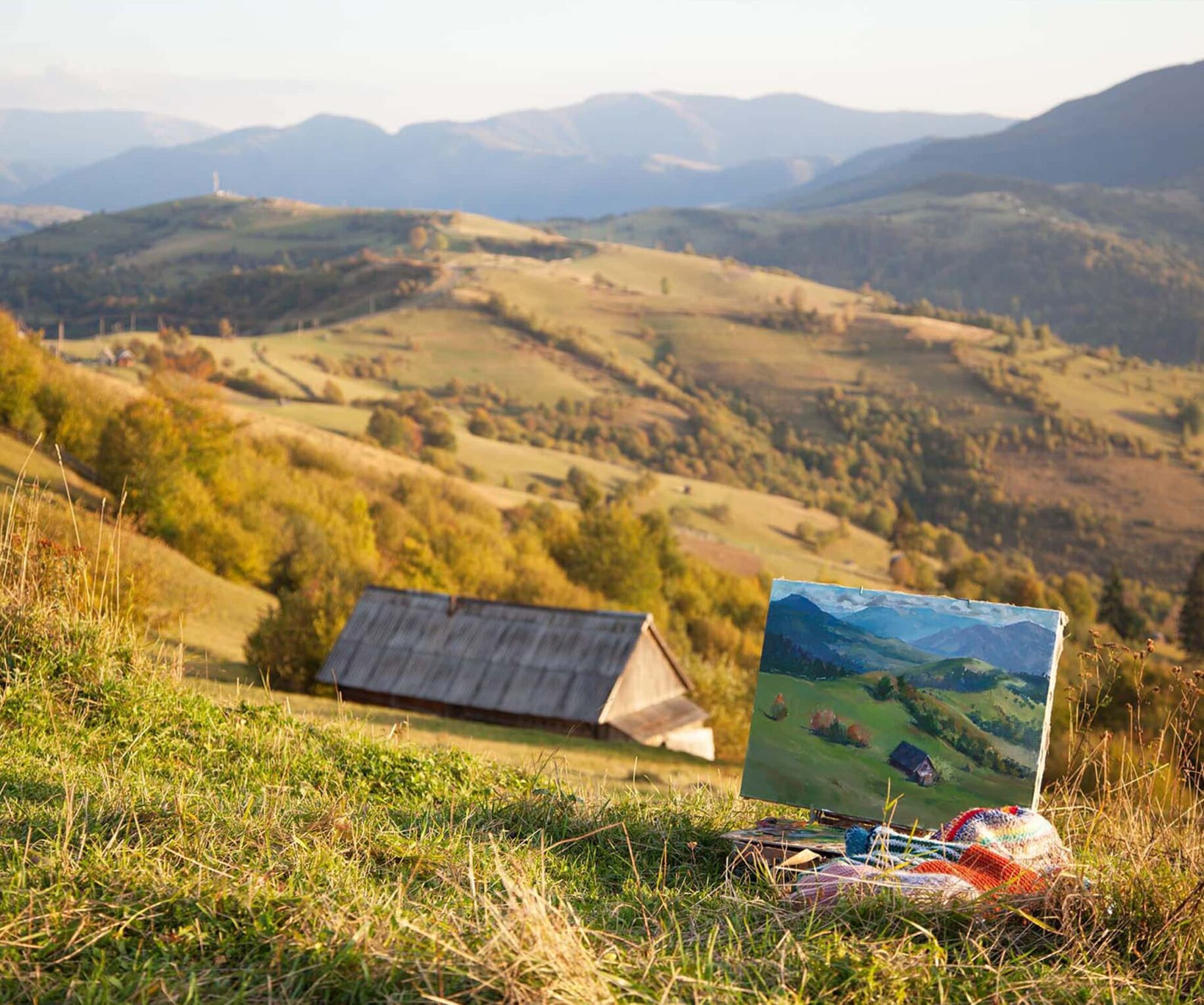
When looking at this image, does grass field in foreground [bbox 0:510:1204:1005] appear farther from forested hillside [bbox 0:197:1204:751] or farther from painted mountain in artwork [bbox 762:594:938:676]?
forested hillside [bbox 0:197:1204:751]

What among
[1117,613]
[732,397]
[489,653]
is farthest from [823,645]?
[732,397]

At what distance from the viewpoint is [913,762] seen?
682 cm

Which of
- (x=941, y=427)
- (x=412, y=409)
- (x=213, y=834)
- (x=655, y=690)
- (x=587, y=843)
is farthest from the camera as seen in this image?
(x=941, y=427)

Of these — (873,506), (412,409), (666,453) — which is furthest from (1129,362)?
(412,409)

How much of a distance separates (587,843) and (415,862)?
1383mm

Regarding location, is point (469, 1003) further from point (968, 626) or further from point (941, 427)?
point (941, 427)

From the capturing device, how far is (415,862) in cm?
521

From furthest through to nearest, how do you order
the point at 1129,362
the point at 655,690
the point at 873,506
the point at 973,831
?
1. the point at 1129,362
2. the point at 873,506
3. the point at 655,690
4. the point at 973,831

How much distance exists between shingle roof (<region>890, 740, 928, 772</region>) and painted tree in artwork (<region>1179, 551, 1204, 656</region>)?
64041 mm

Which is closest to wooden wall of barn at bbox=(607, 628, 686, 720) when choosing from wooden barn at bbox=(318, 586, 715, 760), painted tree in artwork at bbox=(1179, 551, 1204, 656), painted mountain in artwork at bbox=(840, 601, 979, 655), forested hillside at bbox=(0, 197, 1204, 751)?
wooden barn at bbox=(318, 586, 715, 760)

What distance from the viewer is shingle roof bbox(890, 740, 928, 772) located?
22.3 feet

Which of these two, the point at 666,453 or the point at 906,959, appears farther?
the point at 666,453

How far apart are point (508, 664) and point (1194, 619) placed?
54.2 meters

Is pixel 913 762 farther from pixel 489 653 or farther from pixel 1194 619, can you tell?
pixel 1194 619
